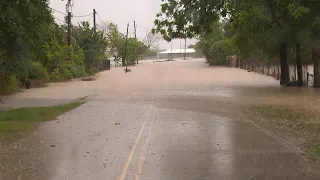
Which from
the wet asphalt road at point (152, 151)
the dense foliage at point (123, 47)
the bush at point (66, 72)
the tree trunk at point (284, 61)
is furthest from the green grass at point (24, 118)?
the dense foliage at point (123, 47)

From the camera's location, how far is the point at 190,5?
24344mm

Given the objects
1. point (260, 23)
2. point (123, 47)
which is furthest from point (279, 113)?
point (123, 47)

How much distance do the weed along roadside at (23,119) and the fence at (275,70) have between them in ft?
57.4

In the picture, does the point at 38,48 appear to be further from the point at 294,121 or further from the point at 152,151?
the point at 294,121

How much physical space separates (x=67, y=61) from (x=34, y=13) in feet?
97.2

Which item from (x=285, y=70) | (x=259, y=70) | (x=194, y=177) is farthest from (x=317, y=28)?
(x=259, y=70)

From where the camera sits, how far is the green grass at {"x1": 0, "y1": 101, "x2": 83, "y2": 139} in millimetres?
12850

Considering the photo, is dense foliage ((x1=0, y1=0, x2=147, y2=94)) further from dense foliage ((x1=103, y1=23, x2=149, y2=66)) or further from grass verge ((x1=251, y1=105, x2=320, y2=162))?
dense foliage ((x1=103, y1=23, x2=149, y2=66))

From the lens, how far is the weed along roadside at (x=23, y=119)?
12.4 metres

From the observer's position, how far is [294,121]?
46.4 feet

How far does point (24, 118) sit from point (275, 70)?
29354 mm

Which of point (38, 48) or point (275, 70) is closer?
point (38, 48)

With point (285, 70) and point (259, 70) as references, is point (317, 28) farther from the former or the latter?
point (259, 70)

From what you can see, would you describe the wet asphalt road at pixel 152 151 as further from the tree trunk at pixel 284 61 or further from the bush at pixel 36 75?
the bush at pixel 36 75
